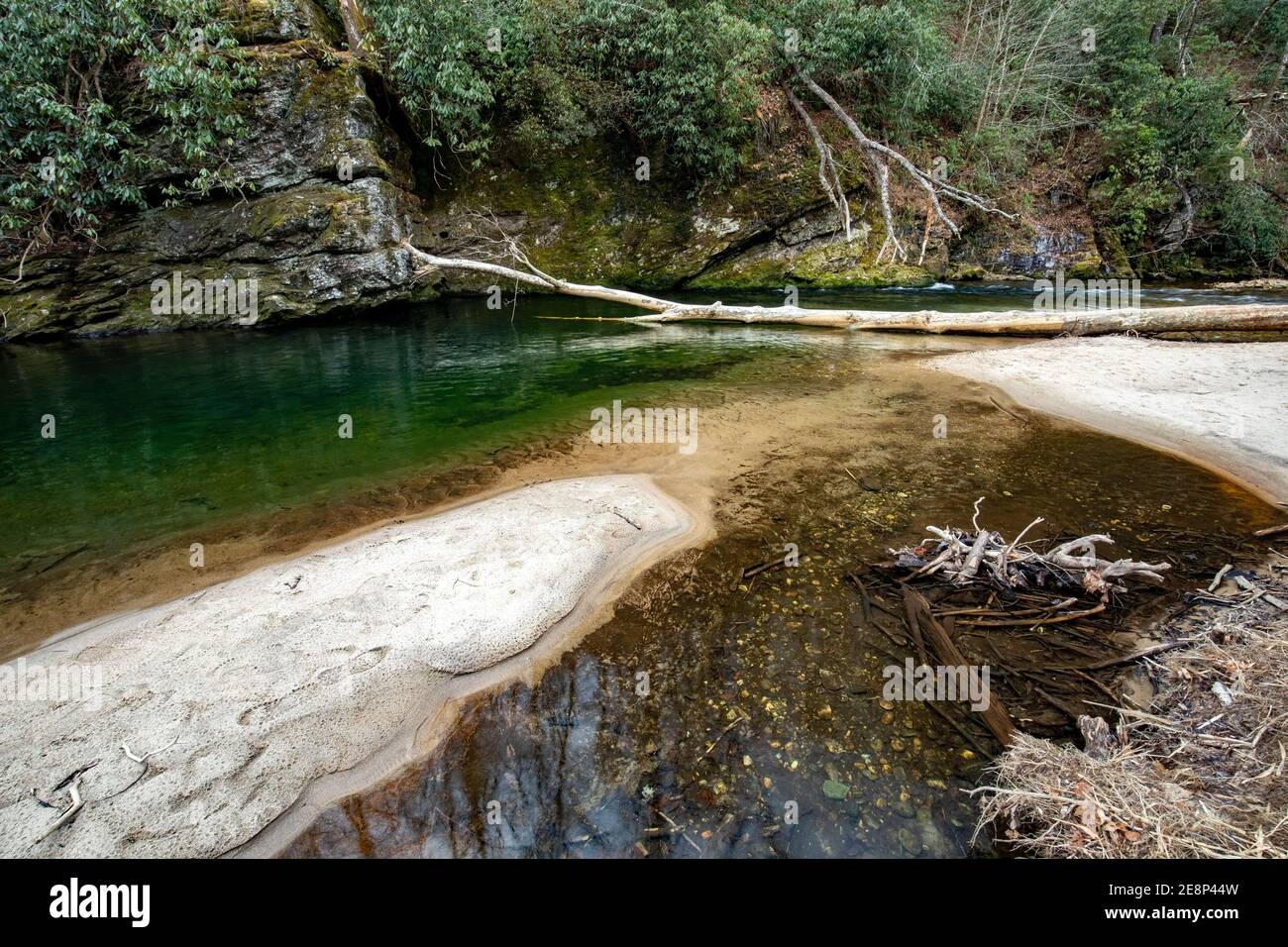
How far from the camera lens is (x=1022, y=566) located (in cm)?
457

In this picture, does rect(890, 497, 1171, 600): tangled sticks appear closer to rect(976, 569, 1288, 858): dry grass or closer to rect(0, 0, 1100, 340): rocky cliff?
rect(976, 569, 1288, 858): dry grass

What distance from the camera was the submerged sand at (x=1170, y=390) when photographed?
265 inches

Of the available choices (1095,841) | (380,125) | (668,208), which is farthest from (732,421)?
(380,125)

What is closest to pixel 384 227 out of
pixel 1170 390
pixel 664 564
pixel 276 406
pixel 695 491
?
pixel 276 406

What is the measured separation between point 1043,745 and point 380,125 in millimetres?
21447

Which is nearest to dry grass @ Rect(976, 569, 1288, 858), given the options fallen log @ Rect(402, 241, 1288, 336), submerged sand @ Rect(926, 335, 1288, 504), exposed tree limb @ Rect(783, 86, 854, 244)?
submerged sand @ Rect(926, 335, 1288, 504)

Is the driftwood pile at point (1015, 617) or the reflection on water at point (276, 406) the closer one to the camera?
the driftwood pile at point (1015, 617)

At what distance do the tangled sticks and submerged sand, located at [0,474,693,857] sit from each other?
2.30m

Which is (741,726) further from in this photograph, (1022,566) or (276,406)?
(276,406)

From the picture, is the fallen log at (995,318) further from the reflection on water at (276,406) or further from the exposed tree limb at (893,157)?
the exposed tree limb at (893,157)

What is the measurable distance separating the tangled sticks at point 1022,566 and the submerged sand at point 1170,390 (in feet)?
10.2

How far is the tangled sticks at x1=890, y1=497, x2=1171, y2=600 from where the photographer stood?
14.3 ft

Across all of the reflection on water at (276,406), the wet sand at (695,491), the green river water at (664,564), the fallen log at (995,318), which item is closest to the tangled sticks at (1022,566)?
the green river water at (664,564)
